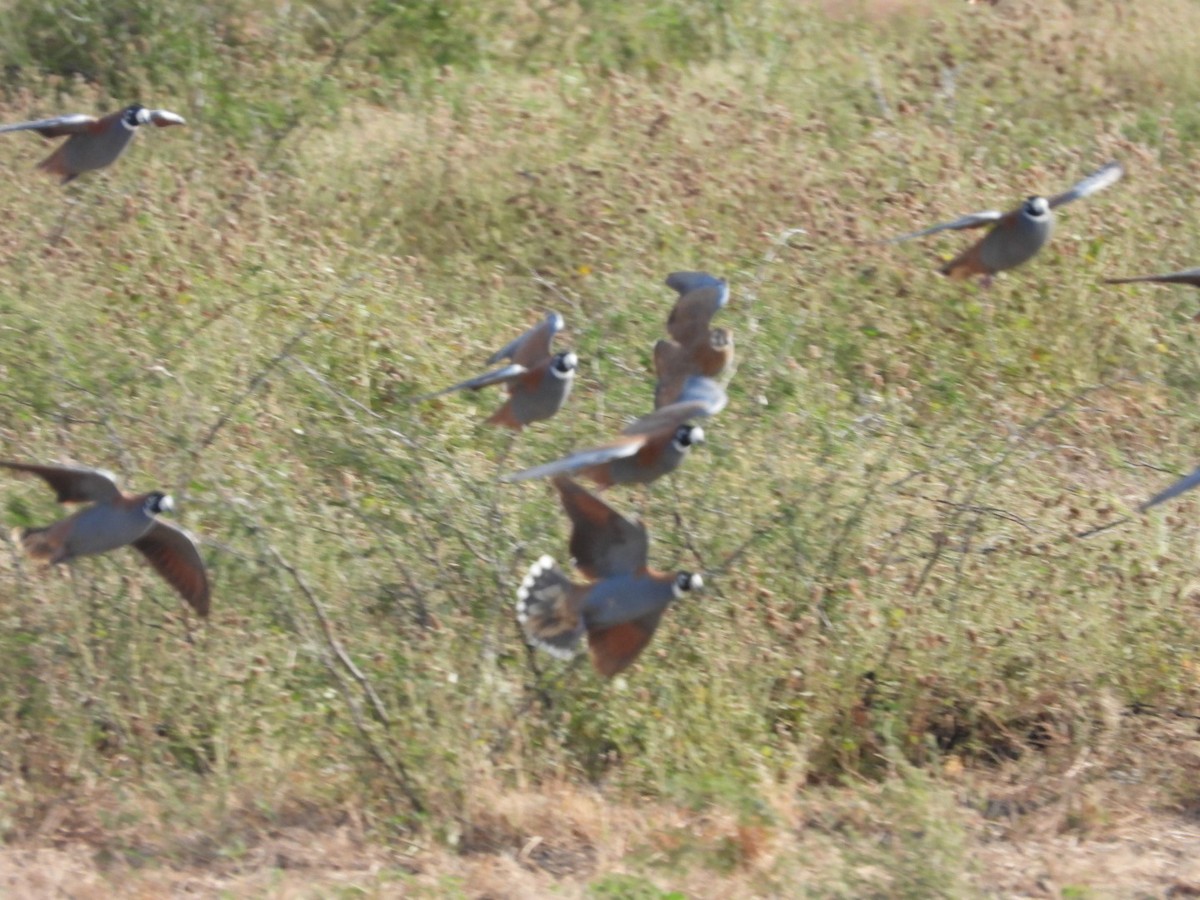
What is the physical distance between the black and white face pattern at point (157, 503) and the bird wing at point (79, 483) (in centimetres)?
9

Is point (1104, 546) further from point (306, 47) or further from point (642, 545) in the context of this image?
point (306, 47)

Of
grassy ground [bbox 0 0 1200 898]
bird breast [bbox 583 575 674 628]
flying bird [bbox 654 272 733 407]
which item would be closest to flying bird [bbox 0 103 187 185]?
grassy ground [bbox 0 0 1200 898]

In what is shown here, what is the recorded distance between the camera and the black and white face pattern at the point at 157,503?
5090 millimetres

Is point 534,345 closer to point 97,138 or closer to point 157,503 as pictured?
point 157,503

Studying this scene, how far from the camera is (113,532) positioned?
5129mm

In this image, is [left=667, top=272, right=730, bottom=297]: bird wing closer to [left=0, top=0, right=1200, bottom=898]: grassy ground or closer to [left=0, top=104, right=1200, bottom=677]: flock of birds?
[left=0, top=0, right=1200, bottom=898]: grassy ground

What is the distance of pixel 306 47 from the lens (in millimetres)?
11359

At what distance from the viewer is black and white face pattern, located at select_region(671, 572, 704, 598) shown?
5.07 metres

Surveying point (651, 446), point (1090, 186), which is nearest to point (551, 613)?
point (651, 446)

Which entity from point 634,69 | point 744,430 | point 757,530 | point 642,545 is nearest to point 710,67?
point 634,69

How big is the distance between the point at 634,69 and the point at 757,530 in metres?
6.46

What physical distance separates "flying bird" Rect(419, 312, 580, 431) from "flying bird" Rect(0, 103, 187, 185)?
6.19 ft

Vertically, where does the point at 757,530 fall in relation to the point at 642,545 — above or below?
below

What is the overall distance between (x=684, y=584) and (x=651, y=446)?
0.46 m
